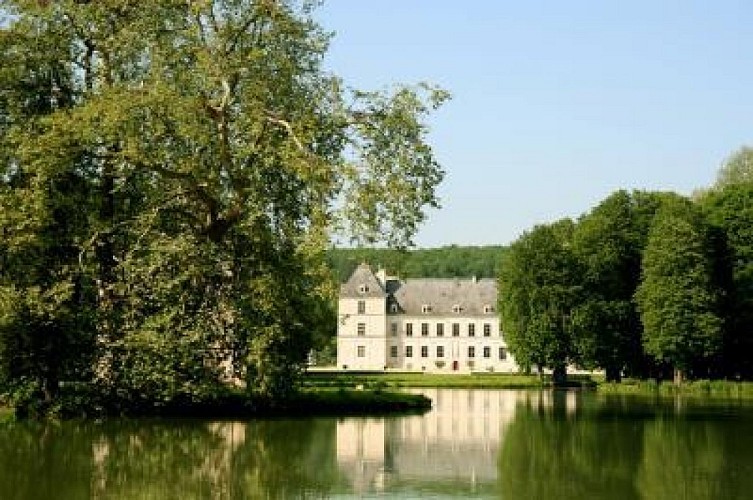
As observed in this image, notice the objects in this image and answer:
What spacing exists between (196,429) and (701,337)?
3332cm

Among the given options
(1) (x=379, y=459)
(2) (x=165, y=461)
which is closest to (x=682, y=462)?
(1) (x=379, y=459)

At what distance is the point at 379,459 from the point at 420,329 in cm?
7731

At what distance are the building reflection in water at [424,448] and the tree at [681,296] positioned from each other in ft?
58.4

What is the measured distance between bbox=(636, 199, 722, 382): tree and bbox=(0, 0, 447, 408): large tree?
A: 29.0 m

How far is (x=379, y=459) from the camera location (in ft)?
63.3

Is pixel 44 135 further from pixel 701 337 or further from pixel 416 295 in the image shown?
pixel 416 295

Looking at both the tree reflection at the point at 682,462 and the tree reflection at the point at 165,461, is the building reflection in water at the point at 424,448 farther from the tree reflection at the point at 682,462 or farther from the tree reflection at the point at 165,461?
the tree reflection at the point at 682,462

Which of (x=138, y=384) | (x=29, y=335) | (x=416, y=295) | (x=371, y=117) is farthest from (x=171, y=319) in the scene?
(x=416, y=295)

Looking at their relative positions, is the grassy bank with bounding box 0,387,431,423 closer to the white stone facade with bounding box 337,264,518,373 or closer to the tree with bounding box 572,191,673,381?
the tree with bounding box 572,191,673,381

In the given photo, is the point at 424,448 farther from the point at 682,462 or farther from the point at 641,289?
the point at 641,289

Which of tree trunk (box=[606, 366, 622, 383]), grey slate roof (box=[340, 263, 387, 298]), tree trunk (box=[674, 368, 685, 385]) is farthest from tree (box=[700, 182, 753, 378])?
grey slate roof (box=[340, 263, 387, 298])

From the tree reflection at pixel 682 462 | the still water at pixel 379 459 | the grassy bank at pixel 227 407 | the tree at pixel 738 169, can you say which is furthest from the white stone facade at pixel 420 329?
the tree reflection at pixel 682 462

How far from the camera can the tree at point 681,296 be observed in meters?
53.0

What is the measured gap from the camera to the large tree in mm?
26406
